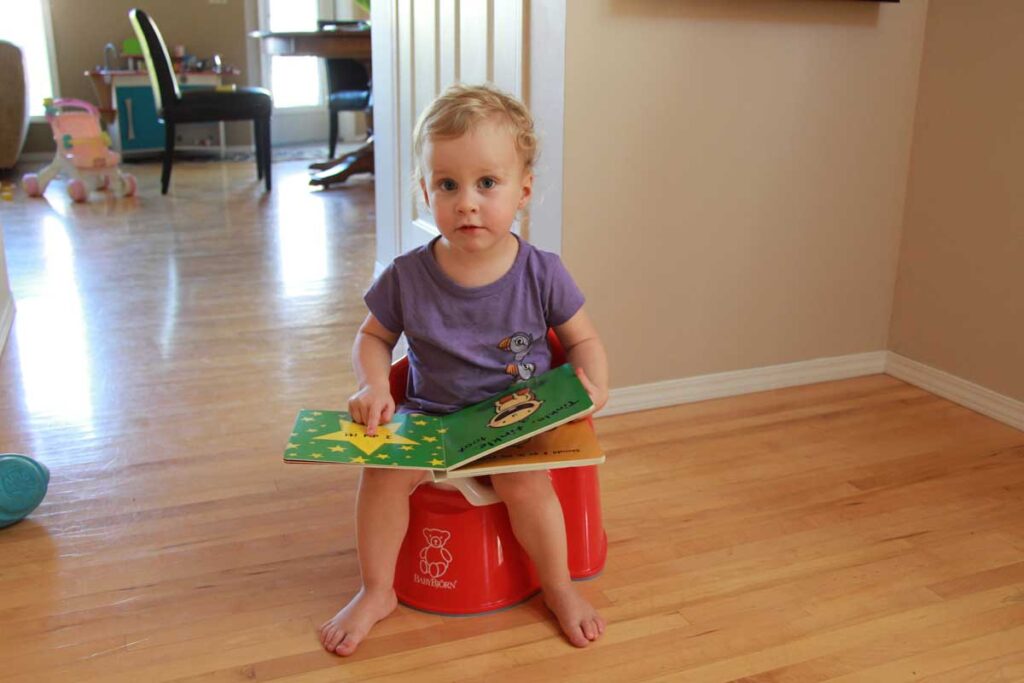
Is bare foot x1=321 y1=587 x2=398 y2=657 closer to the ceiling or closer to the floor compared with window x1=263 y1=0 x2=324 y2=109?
closer to the floor

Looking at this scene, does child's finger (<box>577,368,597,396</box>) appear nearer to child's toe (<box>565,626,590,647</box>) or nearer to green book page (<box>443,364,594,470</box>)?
green book page (<box>443,364,594,470</box>)

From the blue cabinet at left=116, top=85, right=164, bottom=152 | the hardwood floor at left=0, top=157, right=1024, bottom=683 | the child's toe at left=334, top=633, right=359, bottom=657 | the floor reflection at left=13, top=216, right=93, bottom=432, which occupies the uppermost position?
the blue cabinet at left=116, top=85, right=164, bottom=152

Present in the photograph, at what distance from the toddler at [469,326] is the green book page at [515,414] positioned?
0.04m

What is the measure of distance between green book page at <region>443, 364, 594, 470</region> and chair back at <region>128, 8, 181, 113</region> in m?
3.97

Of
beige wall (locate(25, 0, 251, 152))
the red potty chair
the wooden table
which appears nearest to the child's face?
the red potty chair

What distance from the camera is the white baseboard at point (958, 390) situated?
1.90m

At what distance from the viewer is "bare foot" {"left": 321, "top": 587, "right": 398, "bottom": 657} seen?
3.84 feet

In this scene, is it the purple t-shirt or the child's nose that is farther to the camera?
the purple t-shirt

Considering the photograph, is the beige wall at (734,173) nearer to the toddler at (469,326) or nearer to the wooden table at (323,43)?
the toddler at (469,326)

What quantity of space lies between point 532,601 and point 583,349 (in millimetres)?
341

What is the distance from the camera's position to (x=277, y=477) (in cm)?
164

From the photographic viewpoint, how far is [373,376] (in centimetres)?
127

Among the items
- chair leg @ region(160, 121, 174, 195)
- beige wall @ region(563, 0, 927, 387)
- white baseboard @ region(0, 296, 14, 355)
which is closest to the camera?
beige wall @ region(563, 0, 927, 387)

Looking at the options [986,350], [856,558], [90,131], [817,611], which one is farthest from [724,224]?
[90,131]
